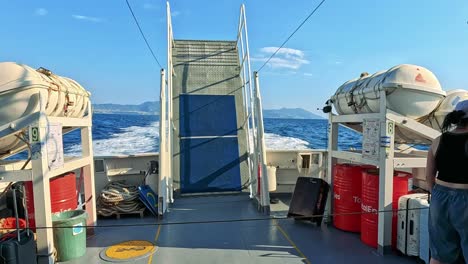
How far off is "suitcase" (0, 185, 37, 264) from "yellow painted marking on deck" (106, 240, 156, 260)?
961 millimetres

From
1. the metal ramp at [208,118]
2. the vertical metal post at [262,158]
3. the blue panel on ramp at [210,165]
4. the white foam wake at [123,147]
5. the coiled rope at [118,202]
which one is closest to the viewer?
the coiled rope at [118,202]

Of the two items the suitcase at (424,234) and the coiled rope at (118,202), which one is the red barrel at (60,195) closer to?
the coiled rope at (118,202)

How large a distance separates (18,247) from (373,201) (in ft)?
13.8

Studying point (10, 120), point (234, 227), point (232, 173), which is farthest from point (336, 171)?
point (10, 120)

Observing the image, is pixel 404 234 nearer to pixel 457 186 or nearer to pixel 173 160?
pixel 457 186

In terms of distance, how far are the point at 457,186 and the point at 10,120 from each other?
4466 millimetres

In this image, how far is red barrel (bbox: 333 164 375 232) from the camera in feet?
15.9

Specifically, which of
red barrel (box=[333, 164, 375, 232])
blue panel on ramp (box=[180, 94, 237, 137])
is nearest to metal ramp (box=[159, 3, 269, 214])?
blue panel on ramp (box=[180, 94, 237, 137])

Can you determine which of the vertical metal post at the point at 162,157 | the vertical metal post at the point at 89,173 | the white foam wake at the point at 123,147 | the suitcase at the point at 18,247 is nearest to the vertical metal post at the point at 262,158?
the vertical metal post at the point at 162,157

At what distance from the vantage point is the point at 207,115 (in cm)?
834

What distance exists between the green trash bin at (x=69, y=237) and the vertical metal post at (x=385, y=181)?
12.6 ft

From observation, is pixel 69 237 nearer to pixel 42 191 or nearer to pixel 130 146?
pixel 42 191

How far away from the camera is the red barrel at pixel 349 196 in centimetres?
485

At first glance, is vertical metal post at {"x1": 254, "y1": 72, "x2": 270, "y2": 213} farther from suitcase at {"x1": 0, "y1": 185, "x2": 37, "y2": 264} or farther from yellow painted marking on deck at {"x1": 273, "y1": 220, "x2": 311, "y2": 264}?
suitcase at {"x1": 0, "y1": 185, "x2": 37, "y2": 264}
